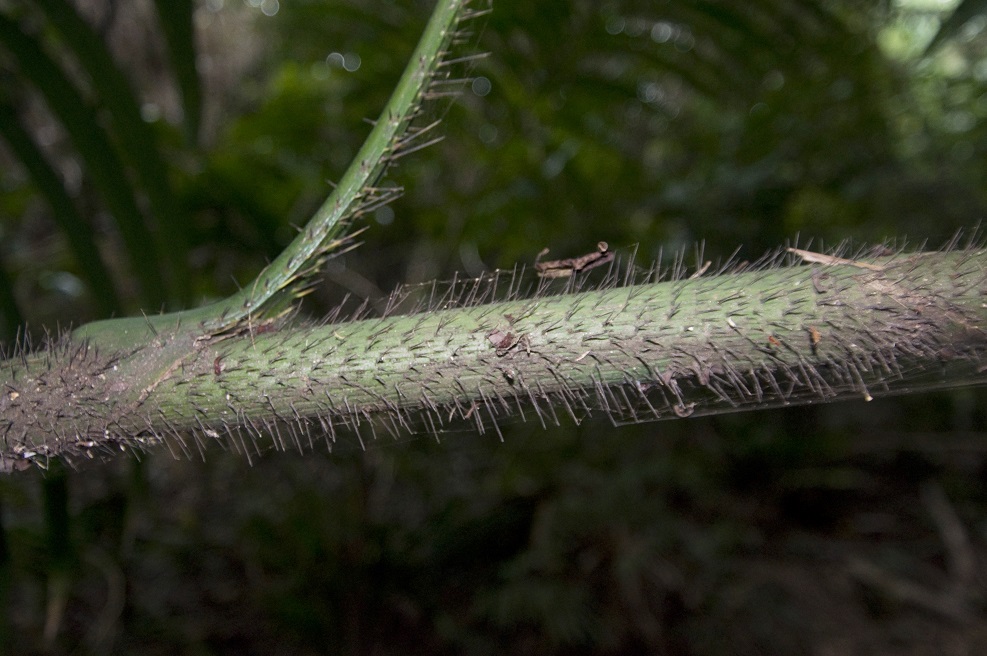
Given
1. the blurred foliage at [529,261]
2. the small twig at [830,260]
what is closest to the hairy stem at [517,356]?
the small twig at [830,260]

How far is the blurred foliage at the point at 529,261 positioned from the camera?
1432mm

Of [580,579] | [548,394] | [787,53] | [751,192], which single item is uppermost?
[787,53]

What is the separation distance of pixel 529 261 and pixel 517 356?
1722mm

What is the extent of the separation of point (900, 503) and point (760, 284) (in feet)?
9.78

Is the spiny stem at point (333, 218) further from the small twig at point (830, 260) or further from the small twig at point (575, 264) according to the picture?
the small twig at point (830, 260)

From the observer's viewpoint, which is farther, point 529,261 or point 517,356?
point 529,261

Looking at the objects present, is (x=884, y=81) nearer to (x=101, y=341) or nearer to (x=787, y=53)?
(x=787, y=53)

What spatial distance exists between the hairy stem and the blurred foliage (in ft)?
1.57

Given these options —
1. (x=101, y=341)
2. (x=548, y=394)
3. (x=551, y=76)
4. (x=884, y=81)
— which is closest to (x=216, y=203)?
(x=551, y=76)

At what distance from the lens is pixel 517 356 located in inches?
14.3

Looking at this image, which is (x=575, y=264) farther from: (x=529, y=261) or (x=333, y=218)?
(x=529, y=261)

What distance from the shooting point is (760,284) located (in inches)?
14.3

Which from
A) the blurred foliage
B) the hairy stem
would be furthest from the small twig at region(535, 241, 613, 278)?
the blurred foliage

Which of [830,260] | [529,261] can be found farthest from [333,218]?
[529,261]
